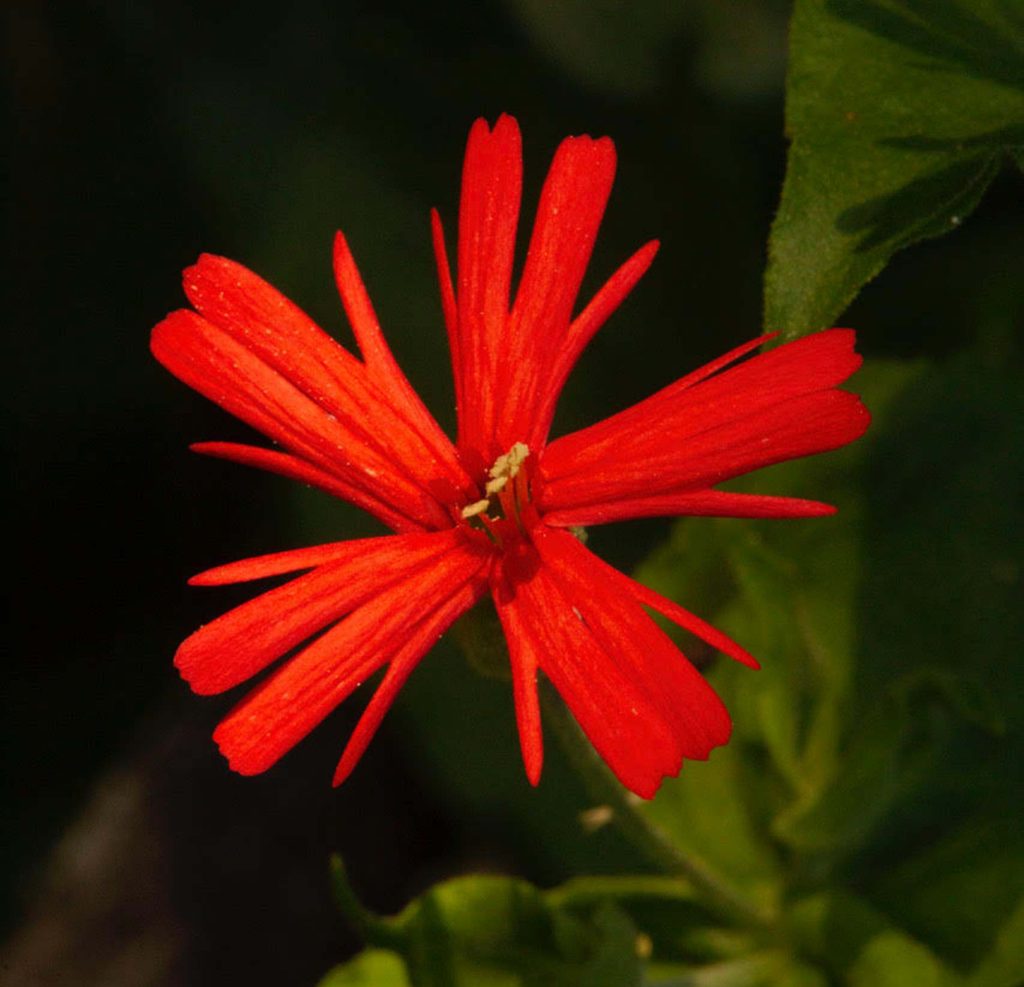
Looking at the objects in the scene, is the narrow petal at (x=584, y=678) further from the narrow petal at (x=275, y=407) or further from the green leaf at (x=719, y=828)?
the green leaf at (x=719, y=828)

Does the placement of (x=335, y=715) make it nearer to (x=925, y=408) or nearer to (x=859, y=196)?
(x=925, y=408)

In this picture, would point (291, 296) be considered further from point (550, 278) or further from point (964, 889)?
point (964, 889)

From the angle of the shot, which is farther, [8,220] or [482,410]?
[8,220]

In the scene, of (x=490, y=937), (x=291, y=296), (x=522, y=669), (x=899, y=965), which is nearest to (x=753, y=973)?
(x=899, y=965)

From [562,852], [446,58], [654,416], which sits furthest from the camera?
[446,58]

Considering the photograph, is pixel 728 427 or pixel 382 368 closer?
pixel 728 427

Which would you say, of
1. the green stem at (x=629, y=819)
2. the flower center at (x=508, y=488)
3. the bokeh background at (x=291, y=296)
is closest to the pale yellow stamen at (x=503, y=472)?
the flower center at (x=508, y=488)

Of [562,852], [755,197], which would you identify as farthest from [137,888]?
[755,197]
